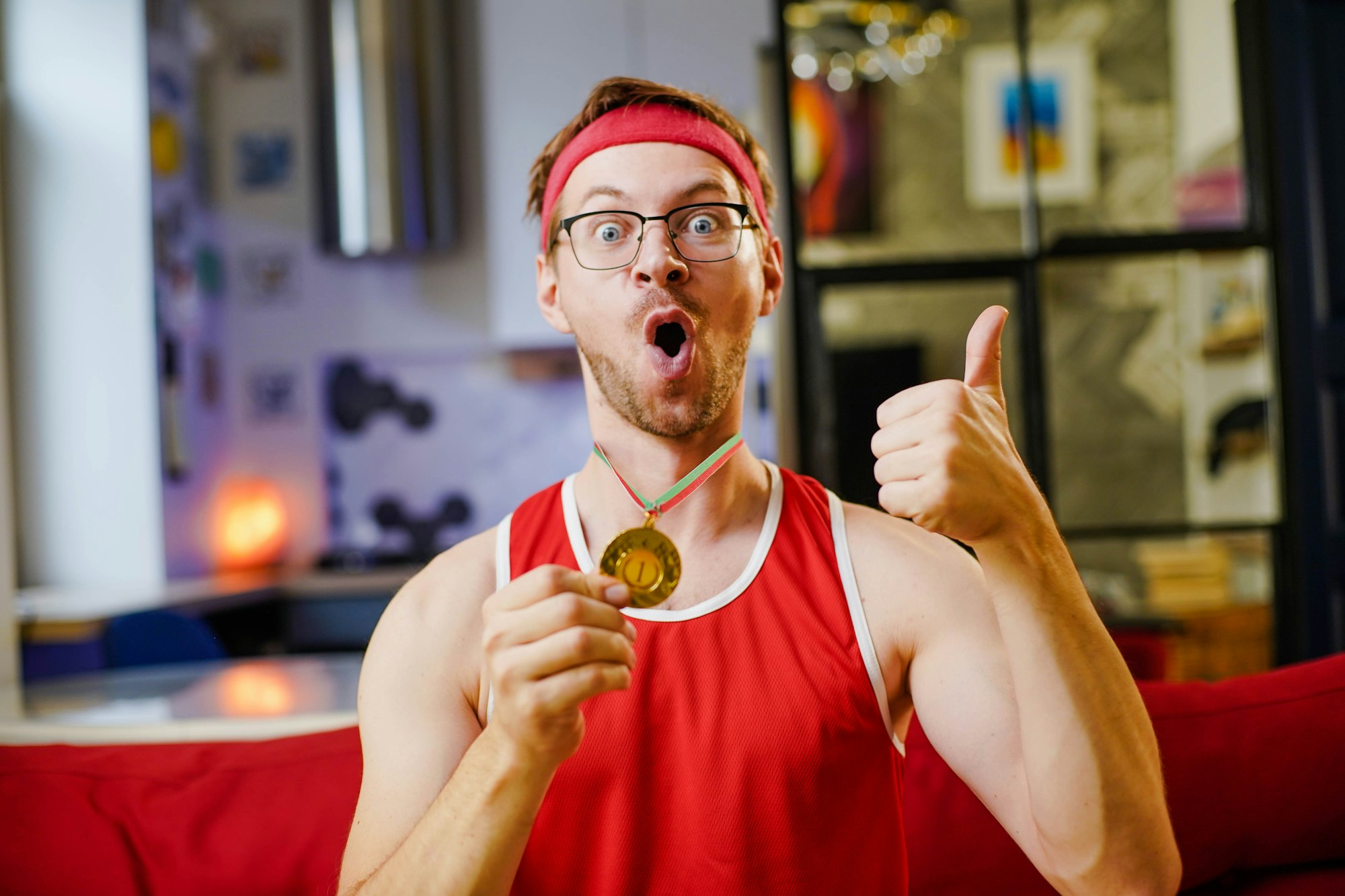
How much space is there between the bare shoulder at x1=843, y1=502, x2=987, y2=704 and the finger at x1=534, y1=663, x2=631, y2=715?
1.32 feet

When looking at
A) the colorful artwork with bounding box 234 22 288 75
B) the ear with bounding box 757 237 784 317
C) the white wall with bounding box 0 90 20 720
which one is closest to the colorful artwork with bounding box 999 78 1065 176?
the colorful artwork with bounding box 234 22 288 75

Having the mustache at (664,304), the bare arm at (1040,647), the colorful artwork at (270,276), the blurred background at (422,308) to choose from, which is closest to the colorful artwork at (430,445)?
the blurred background at (422,308)

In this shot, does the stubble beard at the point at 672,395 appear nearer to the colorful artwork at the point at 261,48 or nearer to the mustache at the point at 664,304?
the mustache at the point at 664,304

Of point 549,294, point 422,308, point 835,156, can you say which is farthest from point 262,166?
point 549,294

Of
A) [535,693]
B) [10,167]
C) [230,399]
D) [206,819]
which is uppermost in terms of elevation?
[10,167]

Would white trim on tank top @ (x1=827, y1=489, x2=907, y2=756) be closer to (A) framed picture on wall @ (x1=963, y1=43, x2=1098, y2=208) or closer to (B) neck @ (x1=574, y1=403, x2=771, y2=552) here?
(B) neck @ (x1=574, y1=403, x2=771, y2=552)

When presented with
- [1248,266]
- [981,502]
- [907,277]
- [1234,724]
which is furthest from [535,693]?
[1248,266]

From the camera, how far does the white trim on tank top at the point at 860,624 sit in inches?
45.6

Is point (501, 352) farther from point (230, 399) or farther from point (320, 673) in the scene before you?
point (320, 673)

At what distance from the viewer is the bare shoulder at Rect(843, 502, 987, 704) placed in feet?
3.84

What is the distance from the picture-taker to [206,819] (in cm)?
136

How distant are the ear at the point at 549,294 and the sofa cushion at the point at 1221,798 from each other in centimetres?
75

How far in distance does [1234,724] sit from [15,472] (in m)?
3.74

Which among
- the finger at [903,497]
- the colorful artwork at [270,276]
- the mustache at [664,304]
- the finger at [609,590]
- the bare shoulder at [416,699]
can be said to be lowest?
the bare shoulder at [416,699]
